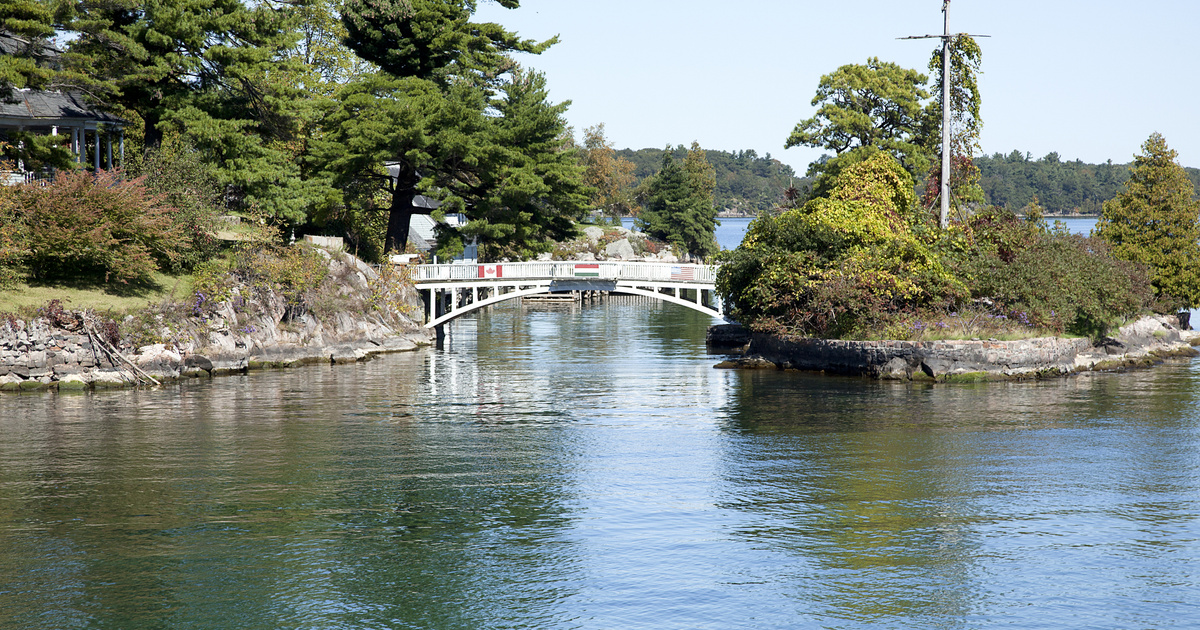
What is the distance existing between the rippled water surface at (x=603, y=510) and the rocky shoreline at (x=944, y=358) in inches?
79.6

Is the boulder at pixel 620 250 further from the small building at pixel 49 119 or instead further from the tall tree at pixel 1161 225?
the small building at pixel 49 119

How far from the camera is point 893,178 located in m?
45.2

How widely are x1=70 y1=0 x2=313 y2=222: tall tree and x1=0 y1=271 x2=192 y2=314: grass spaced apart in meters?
7.90

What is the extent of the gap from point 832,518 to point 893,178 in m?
29.0

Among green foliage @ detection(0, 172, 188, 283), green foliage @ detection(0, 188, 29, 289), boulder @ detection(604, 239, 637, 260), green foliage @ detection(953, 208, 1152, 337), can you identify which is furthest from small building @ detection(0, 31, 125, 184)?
boulder @ detection(604, 239, 637, 260)

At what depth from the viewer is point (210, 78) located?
156 feet

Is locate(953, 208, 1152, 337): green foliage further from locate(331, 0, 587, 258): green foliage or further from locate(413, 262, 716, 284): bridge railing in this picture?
locate(331, 0, 587, 258): green foliage

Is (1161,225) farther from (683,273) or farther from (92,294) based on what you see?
(92,294)

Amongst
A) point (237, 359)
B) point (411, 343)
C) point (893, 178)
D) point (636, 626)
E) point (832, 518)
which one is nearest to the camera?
point (636, 626)

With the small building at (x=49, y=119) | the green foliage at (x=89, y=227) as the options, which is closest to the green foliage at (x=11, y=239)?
the green foliage at (x=89, y=227)

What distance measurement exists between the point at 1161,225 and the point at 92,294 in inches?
2043

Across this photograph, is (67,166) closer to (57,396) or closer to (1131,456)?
(57,396)

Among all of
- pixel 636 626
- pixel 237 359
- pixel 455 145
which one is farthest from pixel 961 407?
pixel 455 145

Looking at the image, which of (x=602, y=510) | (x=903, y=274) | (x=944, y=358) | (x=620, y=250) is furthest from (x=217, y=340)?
(x=620, y=250)
